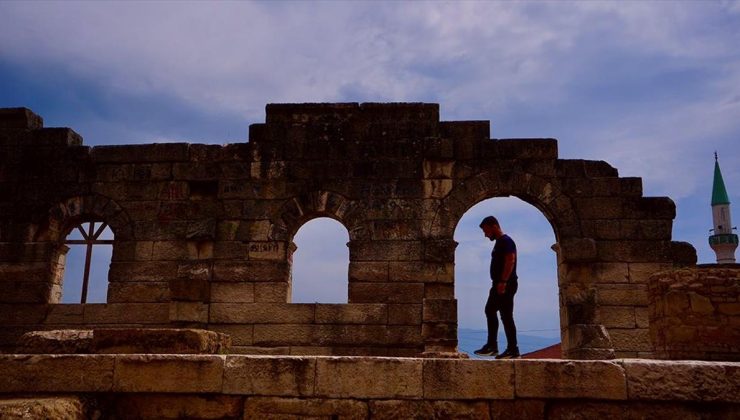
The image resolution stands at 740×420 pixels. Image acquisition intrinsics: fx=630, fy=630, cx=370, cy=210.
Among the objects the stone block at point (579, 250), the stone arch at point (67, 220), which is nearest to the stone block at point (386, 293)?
the stone block at point (579, 250)

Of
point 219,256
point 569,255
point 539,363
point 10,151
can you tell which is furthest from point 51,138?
point 539,363

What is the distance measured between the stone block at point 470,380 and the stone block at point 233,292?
6.44 m

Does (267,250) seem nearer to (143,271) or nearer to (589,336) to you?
(143,271)

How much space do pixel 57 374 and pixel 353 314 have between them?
5898 mm

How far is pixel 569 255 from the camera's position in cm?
1092

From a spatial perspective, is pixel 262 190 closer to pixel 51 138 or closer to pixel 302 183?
pixel 302 183

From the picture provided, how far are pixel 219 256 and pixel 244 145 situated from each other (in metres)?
2.16

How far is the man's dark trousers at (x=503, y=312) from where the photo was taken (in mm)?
6855

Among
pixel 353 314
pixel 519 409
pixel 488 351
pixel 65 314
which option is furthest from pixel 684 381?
pixel 65 314

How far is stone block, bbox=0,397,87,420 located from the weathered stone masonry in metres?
5.74

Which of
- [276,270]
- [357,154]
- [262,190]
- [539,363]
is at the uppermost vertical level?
[357,154]

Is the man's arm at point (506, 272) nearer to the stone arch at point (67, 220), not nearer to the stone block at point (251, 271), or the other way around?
the stone block at point (251, 271)

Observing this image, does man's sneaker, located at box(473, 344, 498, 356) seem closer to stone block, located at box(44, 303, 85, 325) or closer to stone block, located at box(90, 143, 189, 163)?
stone block, located at box(90, 143, 189, 163)

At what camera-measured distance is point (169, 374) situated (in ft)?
17.7
